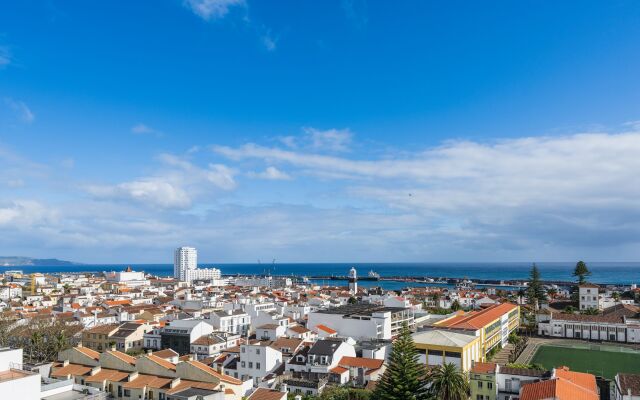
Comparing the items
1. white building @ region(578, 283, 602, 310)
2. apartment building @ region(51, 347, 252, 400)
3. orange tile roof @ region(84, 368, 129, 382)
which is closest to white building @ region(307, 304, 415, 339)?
apartment building @ region(51, 347, 252, 400)

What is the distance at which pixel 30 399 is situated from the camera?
16.9m

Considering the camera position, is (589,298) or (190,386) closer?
(190,386)

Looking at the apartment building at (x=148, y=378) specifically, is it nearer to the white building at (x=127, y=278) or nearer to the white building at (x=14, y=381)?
the white building at (x=14, y=381)

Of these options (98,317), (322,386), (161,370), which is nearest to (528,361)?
(322,386)

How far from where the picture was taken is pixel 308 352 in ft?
116

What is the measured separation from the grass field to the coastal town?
0.12m

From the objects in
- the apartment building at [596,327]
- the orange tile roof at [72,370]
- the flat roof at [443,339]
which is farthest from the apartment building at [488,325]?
the orange tile roof at [72,370]

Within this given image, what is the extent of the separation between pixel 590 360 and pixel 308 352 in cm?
2607

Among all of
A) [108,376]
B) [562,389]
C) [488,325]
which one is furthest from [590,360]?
[108,376]

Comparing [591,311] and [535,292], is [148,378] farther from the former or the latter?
[535,292]

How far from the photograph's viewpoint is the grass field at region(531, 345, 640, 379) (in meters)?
39.9

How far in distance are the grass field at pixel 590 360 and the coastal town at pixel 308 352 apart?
0.12 m

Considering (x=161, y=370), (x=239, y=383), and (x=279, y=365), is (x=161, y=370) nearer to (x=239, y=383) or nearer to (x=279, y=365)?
(x=239, y=383)

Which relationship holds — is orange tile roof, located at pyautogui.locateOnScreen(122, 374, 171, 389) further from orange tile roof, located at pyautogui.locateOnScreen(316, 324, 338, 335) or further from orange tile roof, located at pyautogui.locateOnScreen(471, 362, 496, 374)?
orange tile roof, located at pyautogui.locateOnScreen(316, 324, 338, 335)
